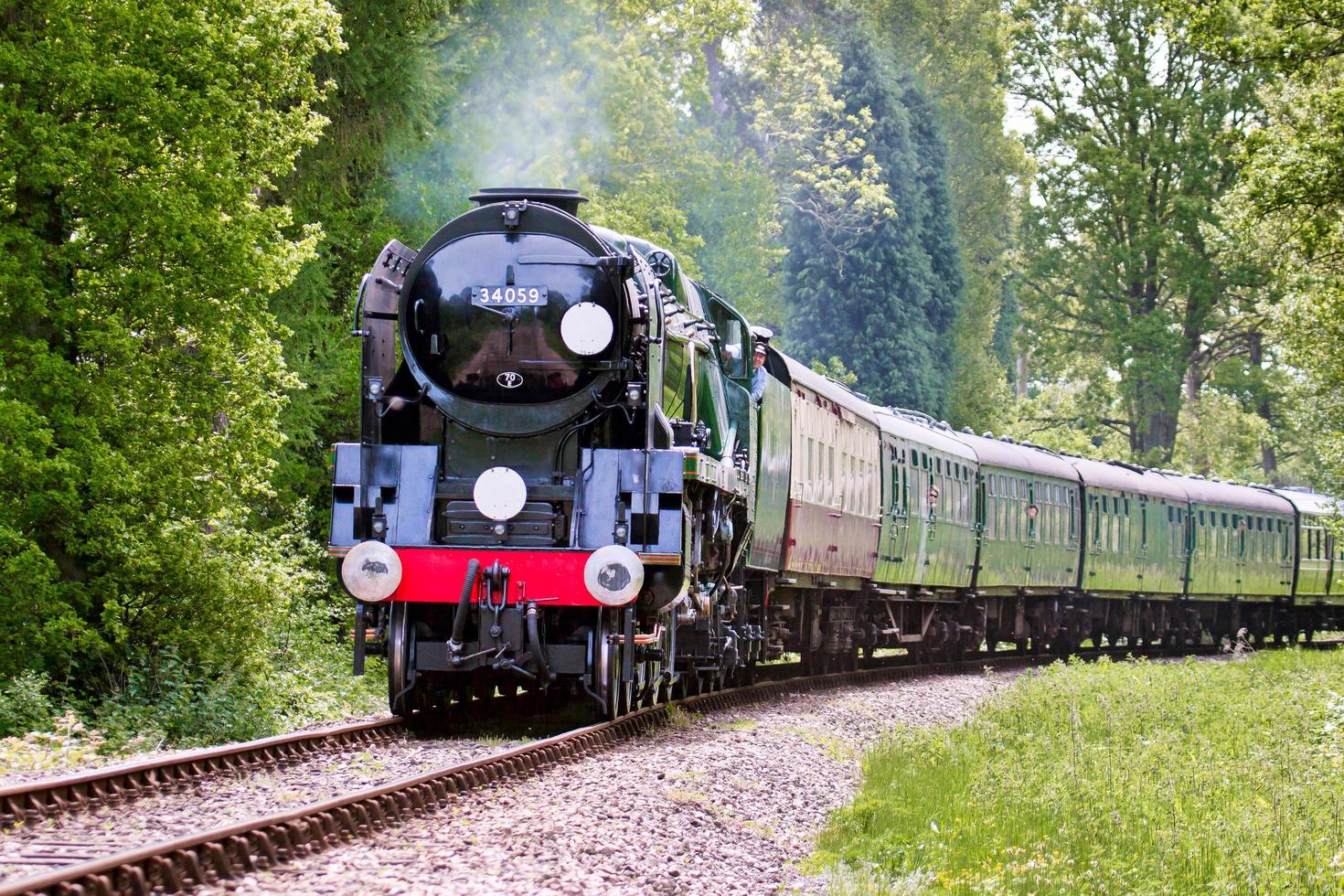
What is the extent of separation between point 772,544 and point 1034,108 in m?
38.5

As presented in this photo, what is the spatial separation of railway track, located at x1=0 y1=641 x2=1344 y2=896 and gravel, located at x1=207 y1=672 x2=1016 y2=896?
11cm

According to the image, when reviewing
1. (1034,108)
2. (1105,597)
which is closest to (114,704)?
(1105,597)

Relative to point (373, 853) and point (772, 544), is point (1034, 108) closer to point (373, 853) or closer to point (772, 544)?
point (772, 544)

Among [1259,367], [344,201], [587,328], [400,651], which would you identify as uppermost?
[1259,367]

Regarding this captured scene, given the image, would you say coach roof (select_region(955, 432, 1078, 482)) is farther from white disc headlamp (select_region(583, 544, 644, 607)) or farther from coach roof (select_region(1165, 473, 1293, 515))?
white disc headlamp (select_region(583, 544, 644, 607))

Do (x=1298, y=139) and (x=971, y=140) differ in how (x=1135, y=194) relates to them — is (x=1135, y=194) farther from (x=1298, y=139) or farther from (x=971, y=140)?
(x=1298, y=139)

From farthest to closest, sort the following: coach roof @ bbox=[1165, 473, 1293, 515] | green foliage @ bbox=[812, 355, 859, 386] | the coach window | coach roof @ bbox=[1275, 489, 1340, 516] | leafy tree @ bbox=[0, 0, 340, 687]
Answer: green foliage @ bbox=[812, 355, 859, 386]
coach roof @ bbox=[1275, 489, 1340, 516]
coach roof @ bbox=[1165, 473, 1293, 515]
the coach window
leafy tree @ bbox=[0, 0, 340, 687]

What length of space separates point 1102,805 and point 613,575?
133 inches

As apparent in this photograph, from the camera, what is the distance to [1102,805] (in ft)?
29.7

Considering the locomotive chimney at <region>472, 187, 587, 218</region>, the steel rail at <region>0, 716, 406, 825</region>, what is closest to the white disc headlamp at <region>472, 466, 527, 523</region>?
the steel rail at <region>0, 716, 406, 825</region>

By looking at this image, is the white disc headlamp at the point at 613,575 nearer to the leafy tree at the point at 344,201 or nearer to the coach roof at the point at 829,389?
the coach roof at the point at 829,389

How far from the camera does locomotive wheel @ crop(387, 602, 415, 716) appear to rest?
1097 cm

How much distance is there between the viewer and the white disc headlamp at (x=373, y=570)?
418 inches

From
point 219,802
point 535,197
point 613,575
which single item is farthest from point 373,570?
point 219,802
